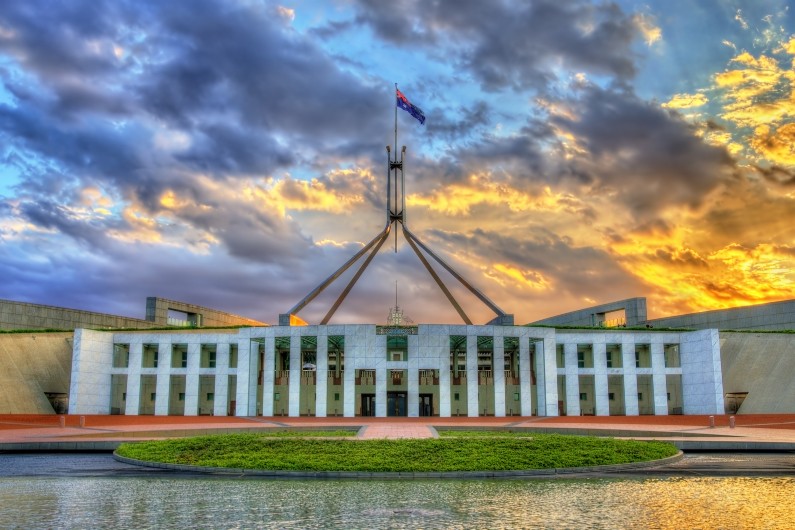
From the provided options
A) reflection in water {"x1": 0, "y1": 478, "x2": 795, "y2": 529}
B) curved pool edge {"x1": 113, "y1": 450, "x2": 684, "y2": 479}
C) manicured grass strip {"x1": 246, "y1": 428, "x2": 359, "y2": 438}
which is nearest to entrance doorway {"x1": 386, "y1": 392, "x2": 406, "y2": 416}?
manicured grass strip {"x1": 246, "y1": 428, "x2": 359, "y2": 438}

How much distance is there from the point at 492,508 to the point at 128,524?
594 centimetres

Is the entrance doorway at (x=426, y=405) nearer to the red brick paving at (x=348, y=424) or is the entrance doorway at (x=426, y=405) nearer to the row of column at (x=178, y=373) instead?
the red brick paving at (x=348, y=424)

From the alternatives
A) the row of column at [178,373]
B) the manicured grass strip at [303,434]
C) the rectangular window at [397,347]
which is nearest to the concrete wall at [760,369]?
the rectangular window at [397,347]

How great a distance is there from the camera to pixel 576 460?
18000 mm

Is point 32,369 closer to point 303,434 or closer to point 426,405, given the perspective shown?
point 426,405

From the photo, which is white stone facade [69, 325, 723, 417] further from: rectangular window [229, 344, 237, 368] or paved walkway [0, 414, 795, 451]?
paved walkway [0, 414, 795, 451]

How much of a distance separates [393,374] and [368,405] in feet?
9.51

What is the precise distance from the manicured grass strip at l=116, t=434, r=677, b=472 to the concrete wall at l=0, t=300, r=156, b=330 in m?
41.5

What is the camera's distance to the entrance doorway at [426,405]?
50531 millimetres

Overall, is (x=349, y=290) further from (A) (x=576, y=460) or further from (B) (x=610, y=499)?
(B) (x=610, y=499)

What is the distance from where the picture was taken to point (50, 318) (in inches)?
2377

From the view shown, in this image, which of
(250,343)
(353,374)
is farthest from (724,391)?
(250,343)

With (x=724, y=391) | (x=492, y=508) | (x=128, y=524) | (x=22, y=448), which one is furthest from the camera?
(x=724, y=391)

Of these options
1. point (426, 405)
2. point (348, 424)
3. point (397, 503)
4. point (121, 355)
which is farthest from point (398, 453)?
point (121, 355)
